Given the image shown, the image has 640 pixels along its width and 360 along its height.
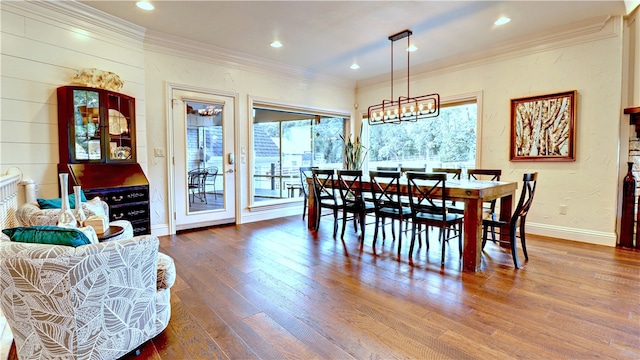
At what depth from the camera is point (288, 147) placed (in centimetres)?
598

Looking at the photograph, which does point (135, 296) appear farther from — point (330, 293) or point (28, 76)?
point (28, 76)

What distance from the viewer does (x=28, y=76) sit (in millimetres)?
3070

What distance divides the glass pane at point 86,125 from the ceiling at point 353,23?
101cm

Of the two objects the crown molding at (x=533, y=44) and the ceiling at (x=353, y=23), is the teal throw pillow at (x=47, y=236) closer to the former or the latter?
the ceiling at (x=353, y=23)

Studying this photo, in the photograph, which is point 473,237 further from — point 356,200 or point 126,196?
point 126,196

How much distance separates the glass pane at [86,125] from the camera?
324cm

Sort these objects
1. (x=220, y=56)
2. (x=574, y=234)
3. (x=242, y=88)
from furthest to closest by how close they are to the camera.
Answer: (x=242, y=88) < (x=220, y=56) < (x=574, y=234)

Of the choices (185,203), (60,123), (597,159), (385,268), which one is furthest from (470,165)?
(60,123)

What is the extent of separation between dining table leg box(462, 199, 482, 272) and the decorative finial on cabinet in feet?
13.2

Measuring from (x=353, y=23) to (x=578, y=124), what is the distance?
10.2 ft

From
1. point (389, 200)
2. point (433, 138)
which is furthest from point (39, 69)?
point (433, 138)

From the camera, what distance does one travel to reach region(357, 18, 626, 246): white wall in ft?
12.1

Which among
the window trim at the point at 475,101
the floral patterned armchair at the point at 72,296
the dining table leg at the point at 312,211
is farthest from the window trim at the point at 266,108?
the floral patterned armchair at the point at 72,296

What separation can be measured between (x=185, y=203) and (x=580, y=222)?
539cm
